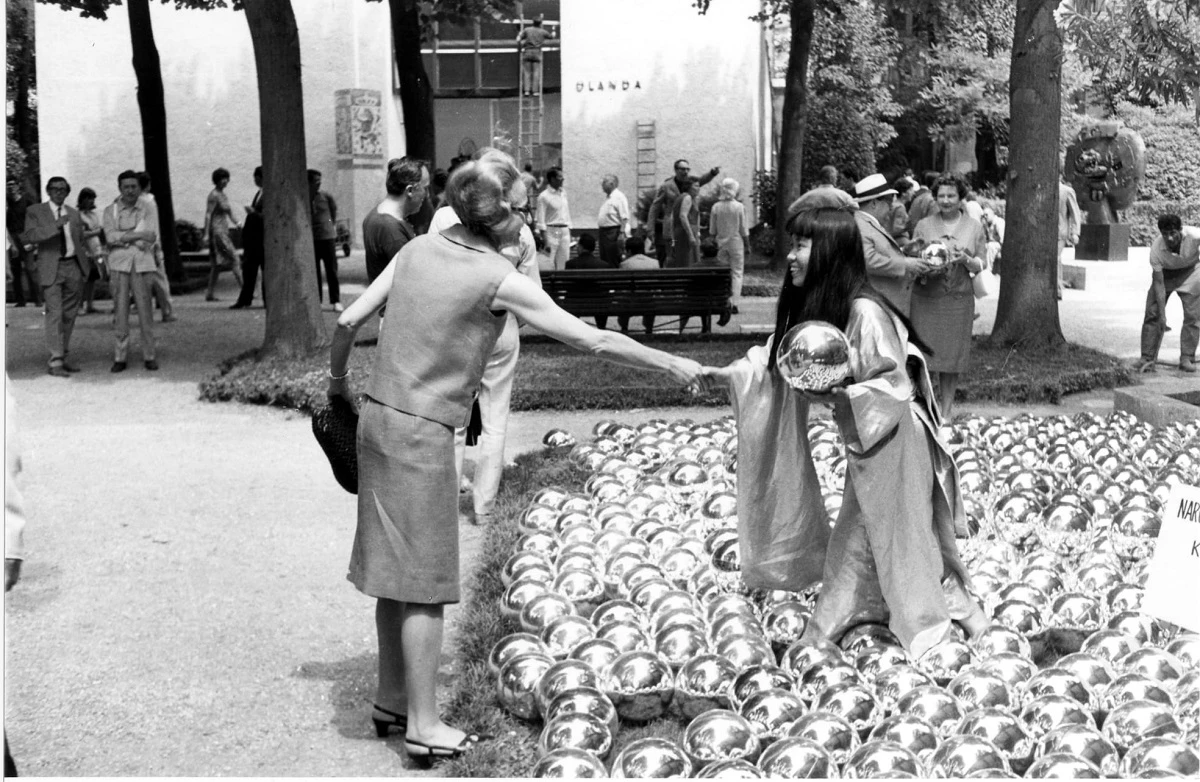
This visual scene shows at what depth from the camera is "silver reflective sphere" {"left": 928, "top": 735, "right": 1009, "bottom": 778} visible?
443cm

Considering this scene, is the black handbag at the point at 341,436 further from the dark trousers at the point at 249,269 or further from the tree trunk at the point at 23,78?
the tree trunk at the point at 23,78

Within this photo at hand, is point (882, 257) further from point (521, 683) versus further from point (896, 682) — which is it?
point (521, 683)

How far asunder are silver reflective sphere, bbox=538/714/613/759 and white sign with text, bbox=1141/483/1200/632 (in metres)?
1.64

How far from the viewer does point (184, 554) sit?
7.74m

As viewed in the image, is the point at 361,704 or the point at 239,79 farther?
the point at 239,79

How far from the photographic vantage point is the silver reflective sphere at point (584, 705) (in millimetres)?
4914

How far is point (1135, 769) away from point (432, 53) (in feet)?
118

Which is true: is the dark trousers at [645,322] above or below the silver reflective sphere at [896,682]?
above

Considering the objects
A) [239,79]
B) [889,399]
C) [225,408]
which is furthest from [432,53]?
[889,399]

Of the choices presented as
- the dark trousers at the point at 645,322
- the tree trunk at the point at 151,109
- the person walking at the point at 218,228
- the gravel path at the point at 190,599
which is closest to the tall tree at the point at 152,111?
the tree trunk at the point at 151,109

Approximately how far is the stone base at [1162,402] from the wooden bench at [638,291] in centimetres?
538

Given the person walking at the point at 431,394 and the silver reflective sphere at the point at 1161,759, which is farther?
the person walking at the point at 431,394

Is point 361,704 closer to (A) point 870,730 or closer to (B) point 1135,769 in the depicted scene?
(A) point 870,730

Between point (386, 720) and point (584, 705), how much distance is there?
2.25 feet
